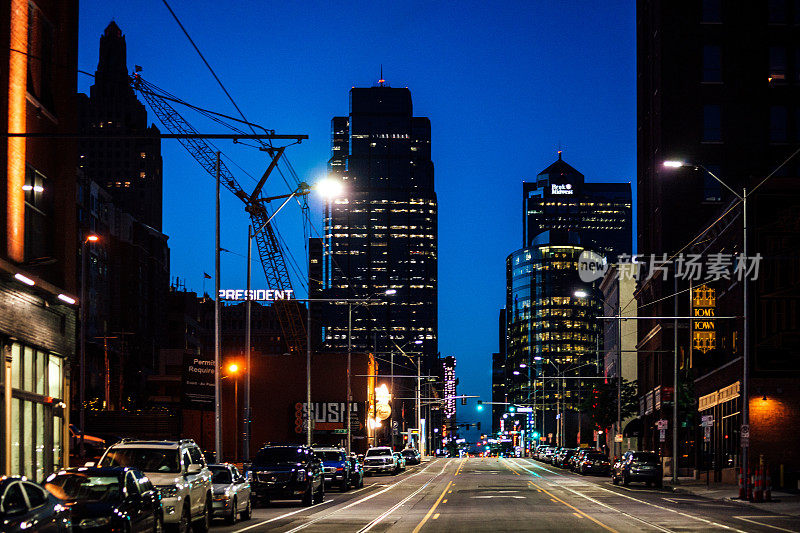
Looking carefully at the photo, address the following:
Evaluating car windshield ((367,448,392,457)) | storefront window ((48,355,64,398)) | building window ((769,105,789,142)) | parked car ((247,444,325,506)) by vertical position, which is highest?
building window ((769,105,789,142))

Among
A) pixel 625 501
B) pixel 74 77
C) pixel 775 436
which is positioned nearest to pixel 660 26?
pixel 775 436

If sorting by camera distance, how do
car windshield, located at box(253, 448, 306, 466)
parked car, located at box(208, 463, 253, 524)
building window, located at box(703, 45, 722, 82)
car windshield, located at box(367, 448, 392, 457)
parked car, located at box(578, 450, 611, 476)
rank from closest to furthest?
1. parked car, located at box(208, 463, 253, 524)
2. car windshield, located at box(253, 448, 306, 466)
3. car windshield, located at box(367, 448, 392, 457)
4. parked car, located at box(578, 450, 611, 476)
5. building window, located at box(703, 45, 722, 82)

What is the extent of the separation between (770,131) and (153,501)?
70.8 m

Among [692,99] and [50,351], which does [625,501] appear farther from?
[692,99]

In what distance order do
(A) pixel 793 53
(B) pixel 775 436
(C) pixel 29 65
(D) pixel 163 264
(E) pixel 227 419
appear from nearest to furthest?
(C) pixel 29 65 < (B) pixel 775 436 < (A) pixel 793 53 < (E) pixel 227 419 < (D) pixel 163 264

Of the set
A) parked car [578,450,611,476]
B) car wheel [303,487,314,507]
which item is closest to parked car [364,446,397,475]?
parked car [578,450,611,476]

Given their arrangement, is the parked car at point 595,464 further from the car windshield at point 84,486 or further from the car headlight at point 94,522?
the car headlight at point 94,522

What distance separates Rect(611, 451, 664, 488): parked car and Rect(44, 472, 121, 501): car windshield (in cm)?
3959

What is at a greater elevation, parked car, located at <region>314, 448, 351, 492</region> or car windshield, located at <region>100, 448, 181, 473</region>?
car windshield, located at <region>100, 448, 181, 473</region>

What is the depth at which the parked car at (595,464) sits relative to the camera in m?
74.4

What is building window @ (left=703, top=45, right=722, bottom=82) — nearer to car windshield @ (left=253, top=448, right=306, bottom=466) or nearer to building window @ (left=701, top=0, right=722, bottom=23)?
building window @ (left=701, top=0, right=722, bottom=23)

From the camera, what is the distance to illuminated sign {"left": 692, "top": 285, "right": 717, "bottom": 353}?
2680 inches

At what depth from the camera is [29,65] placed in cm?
3016

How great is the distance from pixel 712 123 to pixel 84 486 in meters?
71.7
